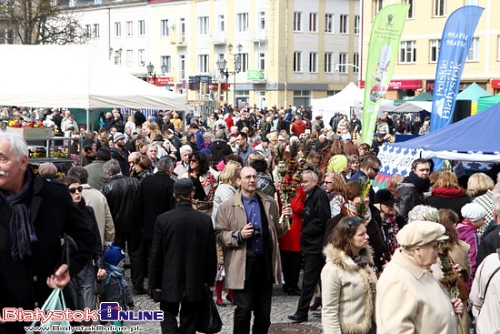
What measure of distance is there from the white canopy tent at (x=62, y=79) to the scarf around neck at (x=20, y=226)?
33.4ft

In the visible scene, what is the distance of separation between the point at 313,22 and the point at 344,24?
3.77m

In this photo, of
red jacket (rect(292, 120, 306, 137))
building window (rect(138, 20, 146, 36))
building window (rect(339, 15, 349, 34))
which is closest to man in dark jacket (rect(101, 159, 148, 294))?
red jacket (rect(292, 120, 306, 137))

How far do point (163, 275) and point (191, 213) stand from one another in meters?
0.59

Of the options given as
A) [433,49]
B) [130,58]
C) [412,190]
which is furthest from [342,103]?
[130,58]

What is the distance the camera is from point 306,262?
959cm

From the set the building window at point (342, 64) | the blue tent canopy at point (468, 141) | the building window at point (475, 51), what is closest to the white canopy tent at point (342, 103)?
the building window at point (475, 51)

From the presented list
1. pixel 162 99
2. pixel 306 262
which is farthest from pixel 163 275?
pixel 162 99

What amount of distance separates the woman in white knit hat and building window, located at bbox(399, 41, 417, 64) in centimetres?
4876

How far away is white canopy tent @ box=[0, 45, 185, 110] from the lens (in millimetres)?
14516

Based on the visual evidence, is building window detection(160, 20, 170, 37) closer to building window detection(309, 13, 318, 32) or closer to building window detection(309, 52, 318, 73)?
building window detection(309, 13, 318, 32)

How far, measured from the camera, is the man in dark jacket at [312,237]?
9.22m

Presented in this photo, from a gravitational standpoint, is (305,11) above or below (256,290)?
above

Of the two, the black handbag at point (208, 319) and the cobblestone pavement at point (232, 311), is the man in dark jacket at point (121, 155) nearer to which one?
the cobblestone pavement at point (232, 311)

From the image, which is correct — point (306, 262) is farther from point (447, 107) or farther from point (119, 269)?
point (447, 107)
